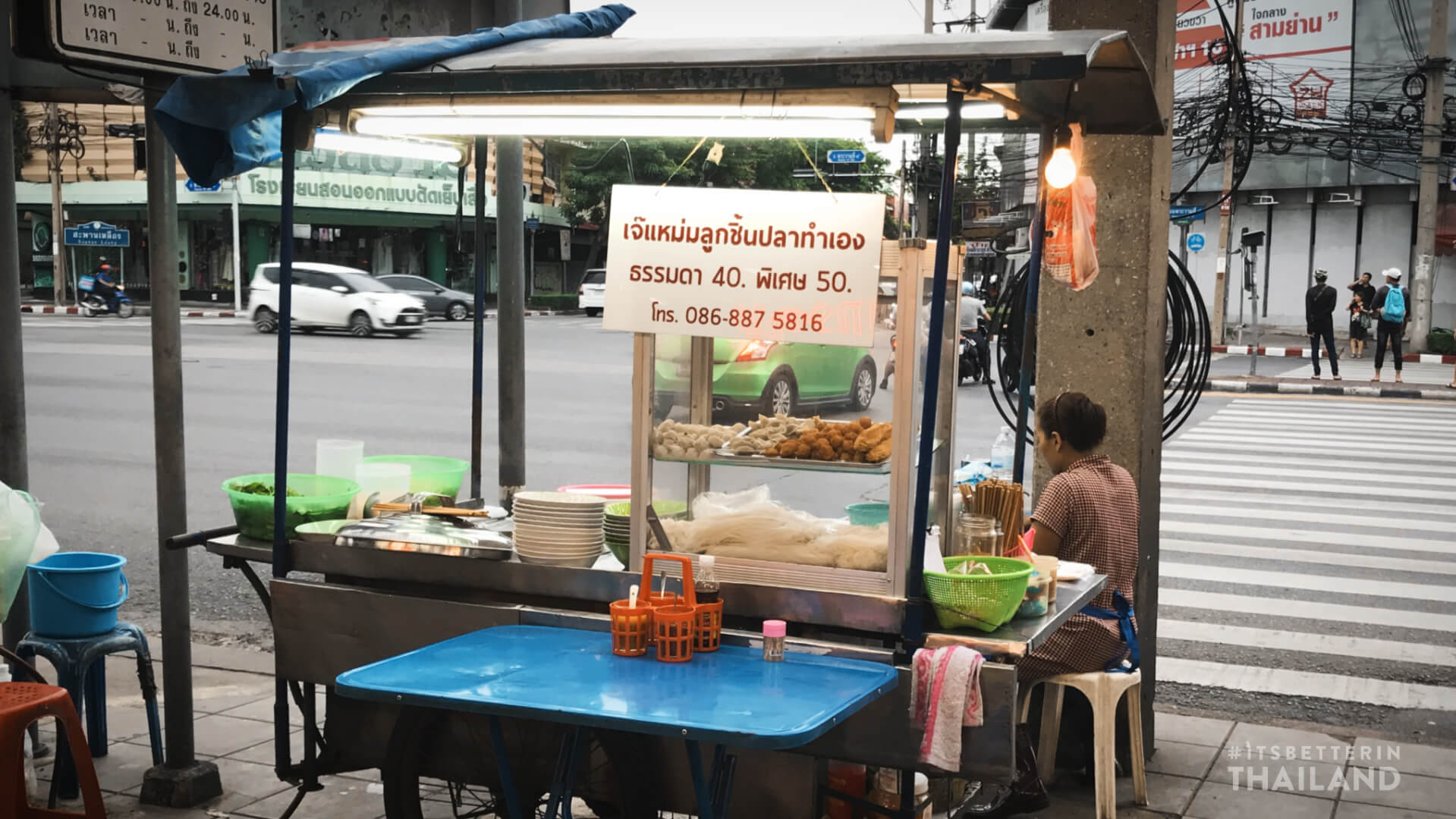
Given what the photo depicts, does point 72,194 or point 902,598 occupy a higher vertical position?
point 72,194

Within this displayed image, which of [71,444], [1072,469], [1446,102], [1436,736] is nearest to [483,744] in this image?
[1072,469]

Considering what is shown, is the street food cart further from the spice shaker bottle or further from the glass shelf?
the spice shaker bottle

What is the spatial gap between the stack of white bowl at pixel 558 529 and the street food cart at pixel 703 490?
2.2 inches

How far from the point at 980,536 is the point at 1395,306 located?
20045 mm

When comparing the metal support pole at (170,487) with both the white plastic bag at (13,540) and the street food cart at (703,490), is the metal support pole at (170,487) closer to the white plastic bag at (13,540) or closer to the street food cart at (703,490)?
the street food cart at (703,490)

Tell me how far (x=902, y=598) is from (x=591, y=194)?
43.4 meters

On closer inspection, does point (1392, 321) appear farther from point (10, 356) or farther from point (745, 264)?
point (10, 356)

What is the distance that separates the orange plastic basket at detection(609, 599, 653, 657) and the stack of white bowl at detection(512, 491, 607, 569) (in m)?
0.54

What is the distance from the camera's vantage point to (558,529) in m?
3.81

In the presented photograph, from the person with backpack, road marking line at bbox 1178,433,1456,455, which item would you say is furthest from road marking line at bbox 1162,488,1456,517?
the person with backpack

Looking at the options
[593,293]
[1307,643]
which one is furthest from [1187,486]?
[593,293]

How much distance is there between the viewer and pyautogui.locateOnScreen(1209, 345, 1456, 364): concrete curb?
1009 inches

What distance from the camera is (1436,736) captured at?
5.40 m

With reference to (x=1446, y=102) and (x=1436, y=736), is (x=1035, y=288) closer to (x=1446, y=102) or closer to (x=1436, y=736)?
(x=1436, y=736)
